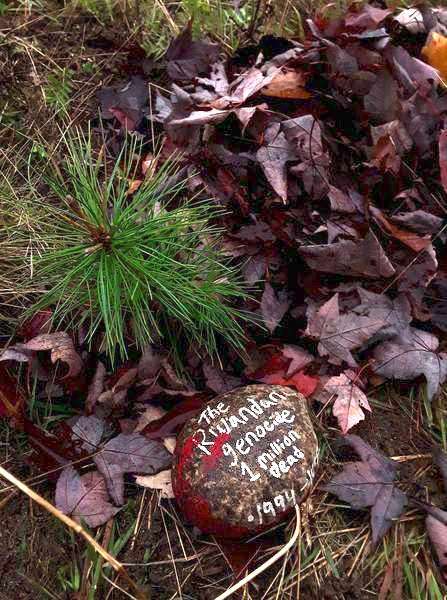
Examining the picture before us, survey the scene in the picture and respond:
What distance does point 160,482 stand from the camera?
1.89 m

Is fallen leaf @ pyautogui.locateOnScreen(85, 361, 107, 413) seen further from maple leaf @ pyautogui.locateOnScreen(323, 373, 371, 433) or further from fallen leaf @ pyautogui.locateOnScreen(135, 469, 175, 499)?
maple leaf @ pyautogui.locateOnScreen(323, 373, 371, 433)

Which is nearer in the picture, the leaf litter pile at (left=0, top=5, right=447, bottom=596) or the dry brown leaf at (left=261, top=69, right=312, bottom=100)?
the leaf litter pile at (left=0, top=5, right=447, bottom=596)

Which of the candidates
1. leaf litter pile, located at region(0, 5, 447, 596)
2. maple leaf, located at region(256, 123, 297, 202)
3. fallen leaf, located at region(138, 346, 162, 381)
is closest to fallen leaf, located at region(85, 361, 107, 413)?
leaf litter pile, located at region(0, 5, 447, 596)

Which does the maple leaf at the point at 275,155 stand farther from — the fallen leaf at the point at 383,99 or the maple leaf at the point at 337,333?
the maple leaf at the point at 337,333

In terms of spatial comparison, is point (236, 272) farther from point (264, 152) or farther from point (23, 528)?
point (23, 528)

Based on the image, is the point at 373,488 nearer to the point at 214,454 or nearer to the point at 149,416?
the point at 214,454

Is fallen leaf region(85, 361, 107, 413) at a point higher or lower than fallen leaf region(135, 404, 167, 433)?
higher

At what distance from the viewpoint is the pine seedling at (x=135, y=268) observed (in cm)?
174

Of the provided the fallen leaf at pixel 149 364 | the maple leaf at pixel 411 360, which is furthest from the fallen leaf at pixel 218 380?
the maple leaf at pixel 411 360

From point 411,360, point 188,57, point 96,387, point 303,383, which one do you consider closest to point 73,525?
point 96,387

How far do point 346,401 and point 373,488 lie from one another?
10.7 inches

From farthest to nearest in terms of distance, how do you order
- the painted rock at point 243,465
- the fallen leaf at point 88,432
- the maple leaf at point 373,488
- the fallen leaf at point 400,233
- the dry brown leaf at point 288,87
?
the dry brown leaf at point 288,87, the fallen leaf at point 400,233, the fallen leaf at point 88,432, the maple leaf at point 373,488, the painted rock at point 243,465

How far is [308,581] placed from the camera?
1796 millimetres

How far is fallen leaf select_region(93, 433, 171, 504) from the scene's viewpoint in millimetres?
1891
